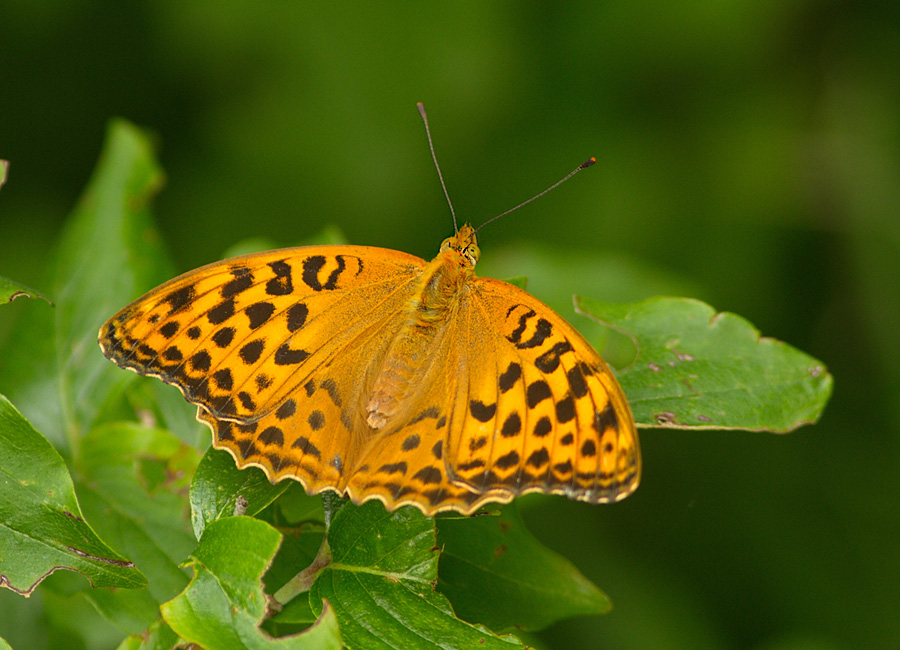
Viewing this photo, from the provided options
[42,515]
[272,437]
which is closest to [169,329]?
[272,437]

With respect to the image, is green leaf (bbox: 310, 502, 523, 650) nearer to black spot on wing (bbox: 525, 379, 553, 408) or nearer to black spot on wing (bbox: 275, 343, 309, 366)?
black spot on wing (bbox: 525, 379, 553, 408)

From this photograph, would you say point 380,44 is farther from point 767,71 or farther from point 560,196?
point 767,71

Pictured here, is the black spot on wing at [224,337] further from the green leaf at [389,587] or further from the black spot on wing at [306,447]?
the green leaf at [389,587]

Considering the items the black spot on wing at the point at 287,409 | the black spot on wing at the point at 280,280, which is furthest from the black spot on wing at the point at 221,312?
the black spot on wing at the point at 287,409

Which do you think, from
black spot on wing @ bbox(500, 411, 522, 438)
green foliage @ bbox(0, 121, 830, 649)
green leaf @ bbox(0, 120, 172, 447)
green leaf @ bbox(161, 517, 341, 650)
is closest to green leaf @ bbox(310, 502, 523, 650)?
green foliage @ bbox(0, 121, 830, 649)

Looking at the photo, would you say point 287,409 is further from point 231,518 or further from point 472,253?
point 472,253

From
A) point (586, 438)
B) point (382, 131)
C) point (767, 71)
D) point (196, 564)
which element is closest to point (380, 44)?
point (382, 131)
